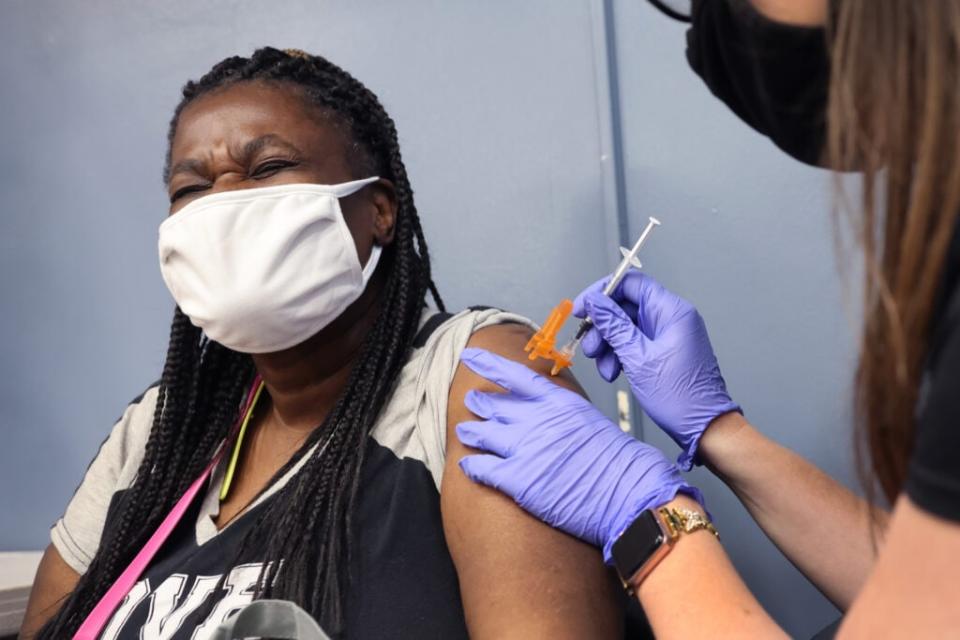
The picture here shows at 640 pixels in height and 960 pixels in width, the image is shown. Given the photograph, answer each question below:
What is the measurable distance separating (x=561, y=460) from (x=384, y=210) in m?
0.50

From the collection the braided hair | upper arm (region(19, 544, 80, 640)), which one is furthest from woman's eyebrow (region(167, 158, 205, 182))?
upper arm (region(19, 544, 80, 640))

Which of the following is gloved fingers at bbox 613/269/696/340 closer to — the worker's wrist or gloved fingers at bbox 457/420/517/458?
the worker's wrist

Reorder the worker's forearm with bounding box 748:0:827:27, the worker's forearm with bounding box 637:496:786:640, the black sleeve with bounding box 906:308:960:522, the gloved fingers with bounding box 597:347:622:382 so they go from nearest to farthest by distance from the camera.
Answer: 1. the black sleeve with bounding box 906:308:960:522
2. the worker's forearm with bounding box 748:0:827:27
3. the worker's forearm with bounding box 637:496:786:640
4. the gloved fingers with bounding box 597:347:622:382

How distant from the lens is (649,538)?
38.4 inches

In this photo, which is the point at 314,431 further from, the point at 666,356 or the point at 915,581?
the point at 915,581

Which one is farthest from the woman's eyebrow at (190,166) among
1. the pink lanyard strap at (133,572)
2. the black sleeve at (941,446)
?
the black sleeve at (941,446)

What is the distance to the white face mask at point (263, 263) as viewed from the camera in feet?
3.92

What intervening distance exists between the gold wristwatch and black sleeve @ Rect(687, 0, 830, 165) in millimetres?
391

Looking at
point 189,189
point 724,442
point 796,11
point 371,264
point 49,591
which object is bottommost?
point 49,591

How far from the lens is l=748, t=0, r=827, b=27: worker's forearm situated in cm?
73

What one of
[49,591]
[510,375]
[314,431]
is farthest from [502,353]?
[49,591]

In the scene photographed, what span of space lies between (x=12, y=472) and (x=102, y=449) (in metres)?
0.65

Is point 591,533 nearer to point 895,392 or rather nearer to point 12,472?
point 895,392

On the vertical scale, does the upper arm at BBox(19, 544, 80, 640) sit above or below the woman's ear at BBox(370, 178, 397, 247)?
below
